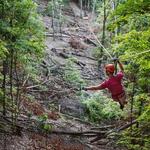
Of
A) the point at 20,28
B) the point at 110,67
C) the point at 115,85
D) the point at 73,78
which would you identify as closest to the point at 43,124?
the point at 20,28

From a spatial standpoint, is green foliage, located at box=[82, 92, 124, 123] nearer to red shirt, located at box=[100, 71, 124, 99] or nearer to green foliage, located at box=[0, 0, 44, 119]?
green foliage, located at box=[0, 0, 44, 119]

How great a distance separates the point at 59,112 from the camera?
63.2ft

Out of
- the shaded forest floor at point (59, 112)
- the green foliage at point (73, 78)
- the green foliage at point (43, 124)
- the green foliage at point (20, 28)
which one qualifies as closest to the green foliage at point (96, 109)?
the shaded forest floor at point (59, 112)

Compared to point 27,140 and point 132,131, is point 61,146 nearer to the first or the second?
point 27,140

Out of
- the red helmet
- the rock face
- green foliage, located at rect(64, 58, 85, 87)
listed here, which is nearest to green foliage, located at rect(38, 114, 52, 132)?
the red helmet

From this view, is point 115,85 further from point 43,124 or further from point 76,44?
point 76,44

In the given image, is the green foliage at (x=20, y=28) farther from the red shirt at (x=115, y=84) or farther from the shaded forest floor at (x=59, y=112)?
the shaded forest floor at (x=59, y=112)

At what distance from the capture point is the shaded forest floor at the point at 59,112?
556 inches

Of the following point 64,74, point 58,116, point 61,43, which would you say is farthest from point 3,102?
point 61,43

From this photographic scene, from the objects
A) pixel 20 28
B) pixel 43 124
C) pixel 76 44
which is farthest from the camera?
pixel 76 44

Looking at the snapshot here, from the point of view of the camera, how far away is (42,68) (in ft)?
80.2

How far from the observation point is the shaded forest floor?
14.1m

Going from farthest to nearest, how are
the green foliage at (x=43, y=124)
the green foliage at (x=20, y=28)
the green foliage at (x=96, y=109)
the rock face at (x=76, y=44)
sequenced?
1. the rock face at (x=76, y=44)
2. the green foliage at (x=96, y=109)
3. the green foliage at (x=43, y=124)
4. the green foliage at (x=20, y=28)

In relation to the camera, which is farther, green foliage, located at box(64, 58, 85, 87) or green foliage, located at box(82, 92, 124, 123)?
green foliage, located at box(64, 58, 85, 87)
